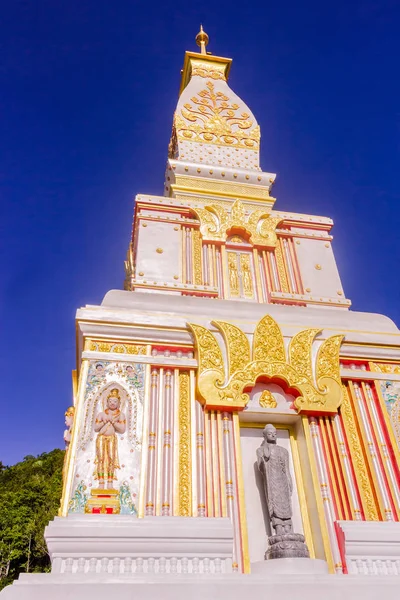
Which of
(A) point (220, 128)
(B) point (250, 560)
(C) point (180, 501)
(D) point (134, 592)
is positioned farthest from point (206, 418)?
(A) point (220, 128)

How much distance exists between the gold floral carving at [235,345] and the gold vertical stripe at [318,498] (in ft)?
3.73

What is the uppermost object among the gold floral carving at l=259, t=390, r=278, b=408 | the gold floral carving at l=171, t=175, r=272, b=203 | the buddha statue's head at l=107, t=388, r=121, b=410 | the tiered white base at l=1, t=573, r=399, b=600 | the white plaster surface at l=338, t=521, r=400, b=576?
the gold floral carving at l=171, t=175, r=272, b=203

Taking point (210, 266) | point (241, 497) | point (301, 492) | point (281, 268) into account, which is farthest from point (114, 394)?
point (281, 268)

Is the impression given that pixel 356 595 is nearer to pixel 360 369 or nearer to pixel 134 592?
pixel 134 592

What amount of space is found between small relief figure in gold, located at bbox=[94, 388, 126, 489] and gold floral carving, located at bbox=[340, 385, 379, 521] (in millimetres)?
3042

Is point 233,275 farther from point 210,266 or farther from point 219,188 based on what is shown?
point 219,188

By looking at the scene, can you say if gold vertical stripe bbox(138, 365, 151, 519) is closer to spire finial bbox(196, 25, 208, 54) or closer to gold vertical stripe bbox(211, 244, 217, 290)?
gold vertical stripe bbox(211, 244, 217, 290)

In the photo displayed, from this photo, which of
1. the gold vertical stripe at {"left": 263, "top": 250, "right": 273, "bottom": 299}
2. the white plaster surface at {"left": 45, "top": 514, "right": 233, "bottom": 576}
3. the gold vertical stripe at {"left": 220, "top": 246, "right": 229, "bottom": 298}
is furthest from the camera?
the gold vertical stripe at {"left": 263, "top": 250, "right": 273, "bottom": 299}

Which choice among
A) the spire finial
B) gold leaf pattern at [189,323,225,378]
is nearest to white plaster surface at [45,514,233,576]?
gold leaf pattern at [189,323,225,378]

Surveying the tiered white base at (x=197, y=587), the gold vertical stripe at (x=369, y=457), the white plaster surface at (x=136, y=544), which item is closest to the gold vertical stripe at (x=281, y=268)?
the gold vertical stripe at (x=369, y=457)

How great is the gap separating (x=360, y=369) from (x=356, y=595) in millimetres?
3280

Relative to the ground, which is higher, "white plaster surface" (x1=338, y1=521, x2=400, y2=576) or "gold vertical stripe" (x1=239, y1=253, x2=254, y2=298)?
"gold vertical stripe" (x1=239, y1=253, x2=254, y2=298)

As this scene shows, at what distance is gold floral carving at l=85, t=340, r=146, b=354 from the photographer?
6525 mm

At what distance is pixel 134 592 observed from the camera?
4.43m
